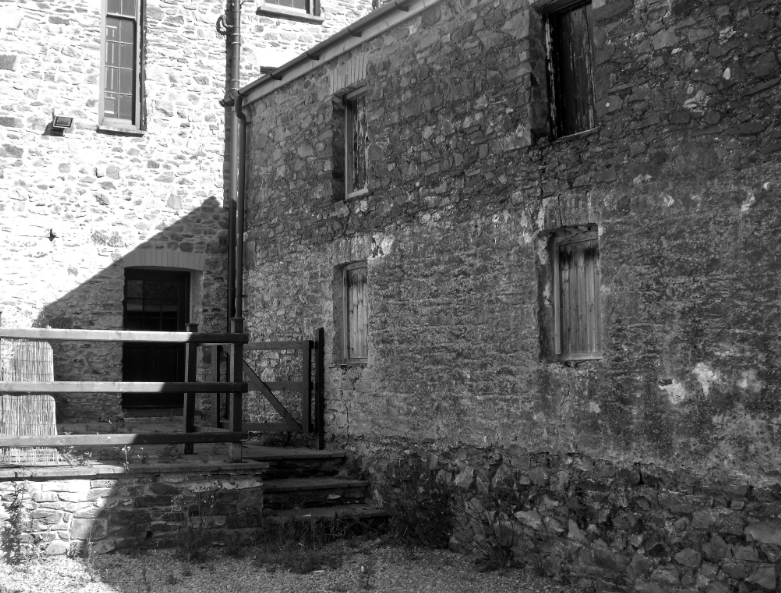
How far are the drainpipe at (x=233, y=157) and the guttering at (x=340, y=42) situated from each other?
597mm

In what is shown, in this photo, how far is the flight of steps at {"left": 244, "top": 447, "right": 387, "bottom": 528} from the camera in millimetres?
8547

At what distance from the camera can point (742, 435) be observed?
19.2ft

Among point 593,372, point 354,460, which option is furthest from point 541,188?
point 354,460

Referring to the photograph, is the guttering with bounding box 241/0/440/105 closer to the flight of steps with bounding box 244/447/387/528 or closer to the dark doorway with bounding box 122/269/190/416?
the dark doorway with bounding box 122/269/190/416

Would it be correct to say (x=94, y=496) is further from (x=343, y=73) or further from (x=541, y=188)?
(x=343, y=73)

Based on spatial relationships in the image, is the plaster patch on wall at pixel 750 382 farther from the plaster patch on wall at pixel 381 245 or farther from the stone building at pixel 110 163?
the stone building at pixel 110 163

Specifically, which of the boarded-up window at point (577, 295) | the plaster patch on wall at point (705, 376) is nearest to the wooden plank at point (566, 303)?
the boarded-up window at point (577, 295)

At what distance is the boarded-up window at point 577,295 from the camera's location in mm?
7164

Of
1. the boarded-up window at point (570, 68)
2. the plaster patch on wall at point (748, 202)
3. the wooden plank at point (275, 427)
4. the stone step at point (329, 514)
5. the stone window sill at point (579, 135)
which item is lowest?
the stone step at point (329, 514)

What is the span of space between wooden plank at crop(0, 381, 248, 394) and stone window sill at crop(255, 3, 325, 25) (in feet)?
23.3

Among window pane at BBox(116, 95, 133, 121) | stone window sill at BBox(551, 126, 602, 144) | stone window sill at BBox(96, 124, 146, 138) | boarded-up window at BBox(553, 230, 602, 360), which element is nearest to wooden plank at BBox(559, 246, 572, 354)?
boarded-up window at BBox(553, 230, 602, 360)

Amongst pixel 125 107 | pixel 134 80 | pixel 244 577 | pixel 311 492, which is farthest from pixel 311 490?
pixel 134 80

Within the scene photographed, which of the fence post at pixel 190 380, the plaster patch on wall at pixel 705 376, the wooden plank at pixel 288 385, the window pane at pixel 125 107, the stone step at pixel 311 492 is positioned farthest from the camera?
Result: the window pane at pixel 125 107

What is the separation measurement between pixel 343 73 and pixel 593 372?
4917 millimetres
